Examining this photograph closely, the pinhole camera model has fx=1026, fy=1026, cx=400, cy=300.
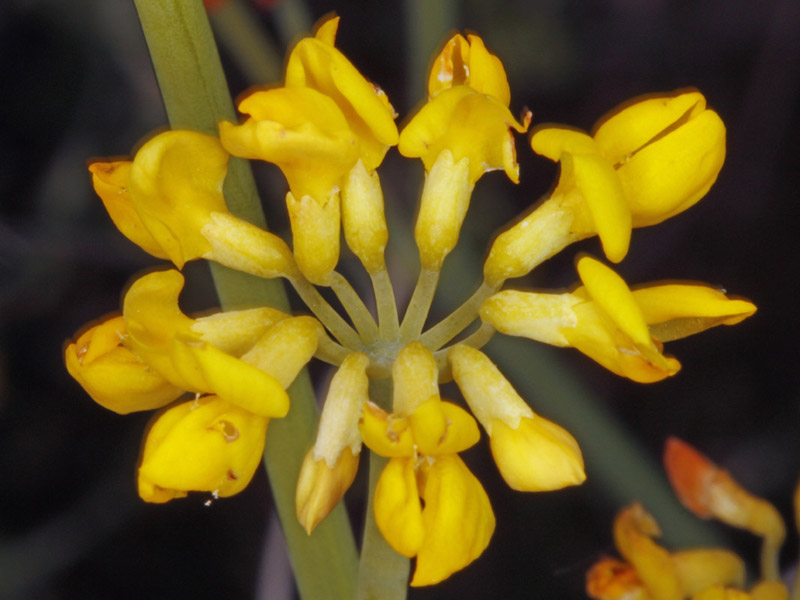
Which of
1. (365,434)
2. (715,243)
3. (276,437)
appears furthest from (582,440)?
(365,434)

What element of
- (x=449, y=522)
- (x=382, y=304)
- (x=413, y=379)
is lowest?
(x=449, y=522)

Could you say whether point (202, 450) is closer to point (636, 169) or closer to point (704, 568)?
point (636, 169)

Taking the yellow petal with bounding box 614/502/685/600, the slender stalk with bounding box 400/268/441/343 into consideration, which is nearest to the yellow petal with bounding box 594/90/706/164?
the slender stalk with bounding box 400/268/441/343

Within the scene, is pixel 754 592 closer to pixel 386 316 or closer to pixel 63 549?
pixel 386 316

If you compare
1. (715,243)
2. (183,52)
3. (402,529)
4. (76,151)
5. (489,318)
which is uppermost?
(76,151)

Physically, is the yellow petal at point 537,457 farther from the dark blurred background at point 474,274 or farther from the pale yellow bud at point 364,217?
the dark blurred background at point 474,274

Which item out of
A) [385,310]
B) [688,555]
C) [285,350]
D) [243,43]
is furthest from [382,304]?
[243,43]
